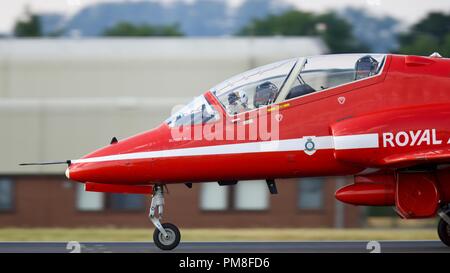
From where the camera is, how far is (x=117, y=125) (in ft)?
99.7

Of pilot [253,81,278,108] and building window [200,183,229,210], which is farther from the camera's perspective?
building window [200,183,229,210]

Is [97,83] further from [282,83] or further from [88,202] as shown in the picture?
[282,83]

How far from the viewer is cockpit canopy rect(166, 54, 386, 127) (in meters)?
13.6

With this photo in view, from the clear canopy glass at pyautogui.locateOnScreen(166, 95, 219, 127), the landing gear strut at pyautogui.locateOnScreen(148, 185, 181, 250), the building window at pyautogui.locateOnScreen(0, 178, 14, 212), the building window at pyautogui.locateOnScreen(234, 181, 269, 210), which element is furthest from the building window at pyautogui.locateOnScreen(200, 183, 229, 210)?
the landing gear strut at pyautogui.locateOnScreen(148, 185, 181, 250)

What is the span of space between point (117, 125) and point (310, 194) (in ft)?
22.8

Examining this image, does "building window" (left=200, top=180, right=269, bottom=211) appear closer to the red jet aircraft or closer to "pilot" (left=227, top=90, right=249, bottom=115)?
the red jet aircraft

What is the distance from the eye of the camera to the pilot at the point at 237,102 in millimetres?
13609

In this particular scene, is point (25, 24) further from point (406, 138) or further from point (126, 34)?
point (406, 138)

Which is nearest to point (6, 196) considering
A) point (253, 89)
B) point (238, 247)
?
point (238, 247)

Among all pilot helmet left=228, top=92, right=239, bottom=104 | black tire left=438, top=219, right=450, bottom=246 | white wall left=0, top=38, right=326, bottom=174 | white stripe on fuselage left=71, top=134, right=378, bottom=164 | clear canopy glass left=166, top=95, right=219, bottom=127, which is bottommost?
black tire left=438, top=219, right=450, bottom=246

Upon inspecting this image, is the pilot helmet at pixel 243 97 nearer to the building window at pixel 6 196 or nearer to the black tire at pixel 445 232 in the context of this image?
the black tire at pixel 445 232

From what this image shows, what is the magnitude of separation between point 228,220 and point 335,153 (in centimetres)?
1832

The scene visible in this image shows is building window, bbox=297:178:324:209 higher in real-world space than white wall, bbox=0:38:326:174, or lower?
lower

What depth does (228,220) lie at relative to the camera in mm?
31250
